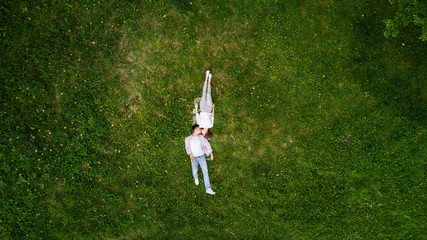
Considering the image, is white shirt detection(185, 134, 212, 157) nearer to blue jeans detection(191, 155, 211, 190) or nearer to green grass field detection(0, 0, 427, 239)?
blue jeans detection(191, 155, 211, 190)

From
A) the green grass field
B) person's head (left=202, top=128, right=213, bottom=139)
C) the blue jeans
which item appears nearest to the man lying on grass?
the blue jeans

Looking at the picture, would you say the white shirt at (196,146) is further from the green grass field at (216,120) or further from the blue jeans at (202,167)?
the green grass field at (216,120)

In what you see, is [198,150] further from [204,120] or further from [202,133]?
[204,120]

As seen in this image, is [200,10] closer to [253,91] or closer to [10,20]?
[253,91]

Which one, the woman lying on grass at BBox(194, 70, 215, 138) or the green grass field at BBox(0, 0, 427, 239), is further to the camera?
the green grass field at BBox(0, 0, 427, 239)

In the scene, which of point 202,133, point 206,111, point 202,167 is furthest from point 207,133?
point 202,167

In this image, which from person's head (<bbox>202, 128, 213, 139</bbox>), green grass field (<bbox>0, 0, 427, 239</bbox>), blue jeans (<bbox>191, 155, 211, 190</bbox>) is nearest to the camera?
person's head (<bbox>202, 128, 213, 139</bbox>)

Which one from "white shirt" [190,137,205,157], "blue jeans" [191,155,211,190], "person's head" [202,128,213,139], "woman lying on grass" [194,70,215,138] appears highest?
"woman lying on grass" [194,70,215,138]
